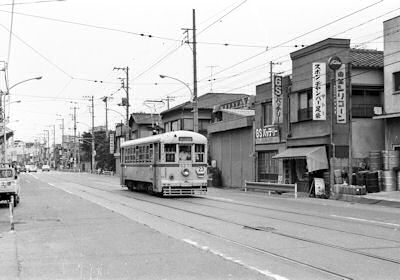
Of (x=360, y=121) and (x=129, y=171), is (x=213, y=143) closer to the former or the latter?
(x=129, y=171)

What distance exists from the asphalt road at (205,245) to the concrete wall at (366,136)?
11.0 metres

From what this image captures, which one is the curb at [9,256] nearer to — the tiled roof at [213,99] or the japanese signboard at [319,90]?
the japanese signboard at [319,90]

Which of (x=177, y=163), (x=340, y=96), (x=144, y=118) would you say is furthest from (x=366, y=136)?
(x=144, y=118)

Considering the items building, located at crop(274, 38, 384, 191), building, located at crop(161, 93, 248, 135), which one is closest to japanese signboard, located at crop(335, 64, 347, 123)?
building, located at crop(274, 38, 384, 191)

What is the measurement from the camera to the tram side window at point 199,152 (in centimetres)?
2741

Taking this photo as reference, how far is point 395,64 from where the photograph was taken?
26734 mm

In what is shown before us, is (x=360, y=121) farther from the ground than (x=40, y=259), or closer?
farther from the ground

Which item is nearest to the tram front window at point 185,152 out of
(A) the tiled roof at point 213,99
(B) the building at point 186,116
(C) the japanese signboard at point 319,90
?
(C) the japanese signboard at point 319,90

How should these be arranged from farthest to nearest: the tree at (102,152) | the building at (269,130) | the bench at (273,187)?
the tree at (102,152), the building at (269,130), the bench at (273,187)

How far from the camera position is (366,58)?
3136 cm

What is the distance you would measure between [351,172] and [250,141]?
1337 cm

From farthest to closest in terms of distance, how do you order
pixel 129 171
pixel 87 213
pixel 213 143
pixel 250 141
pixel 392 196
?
pixel 213 143 → pixel 250 141 → pixel 129 171 → pixel 392 196 → pixel 87 213

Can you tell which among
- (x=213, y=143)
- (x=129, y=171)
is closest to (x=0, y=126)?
(x=213, y=143)

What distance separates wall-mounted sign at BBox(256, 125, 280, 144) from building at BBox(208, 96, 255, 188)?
1.69 meters
